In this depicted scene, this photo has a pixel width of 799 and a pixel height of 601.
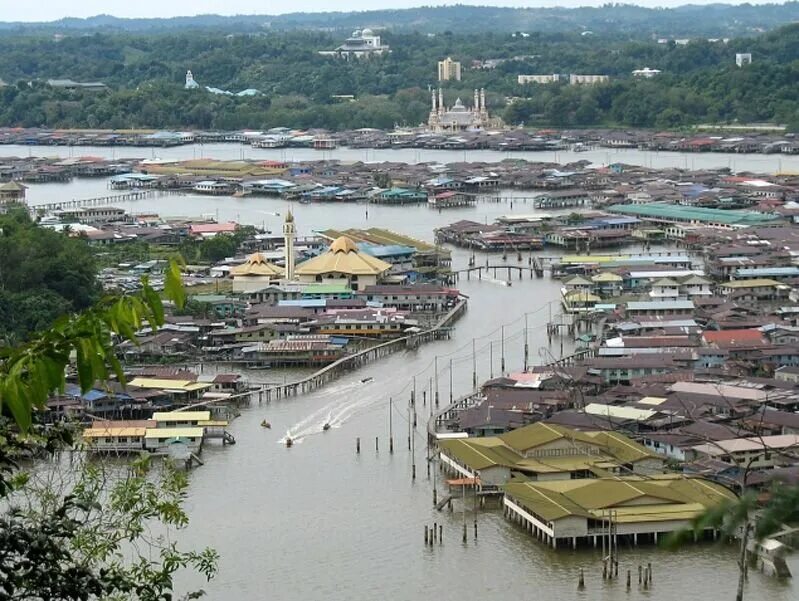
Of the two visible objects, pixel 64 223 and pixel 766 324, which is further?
pixel 64 223

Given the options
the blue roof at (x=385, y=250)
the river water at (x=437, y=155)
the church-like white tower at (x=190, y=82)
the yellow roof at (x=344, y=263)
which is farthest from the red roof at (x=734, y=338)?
the church-like white tower at (x=190, y=82)

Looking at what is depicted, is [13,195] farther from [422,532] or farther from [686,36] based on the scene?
[686,36]

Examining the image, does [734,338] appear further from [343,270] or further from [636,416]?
[343,270]

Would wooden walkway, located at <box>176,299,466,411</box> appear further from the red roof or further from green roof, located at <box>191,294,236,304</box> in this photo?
the red roof

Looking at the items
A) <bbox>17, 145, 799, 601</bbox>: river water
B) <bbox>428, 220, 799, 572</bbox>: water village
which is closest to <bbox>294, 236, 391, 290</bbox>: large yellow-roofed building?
<bbox>428, 220, 799, 572</bbox>: water village

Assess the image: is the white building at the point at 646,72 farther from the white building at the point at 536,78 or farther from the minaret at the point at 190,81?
the minaret at the point at 190,81

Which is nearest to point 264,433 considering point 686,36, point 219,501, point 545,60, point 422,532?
point 219,501
